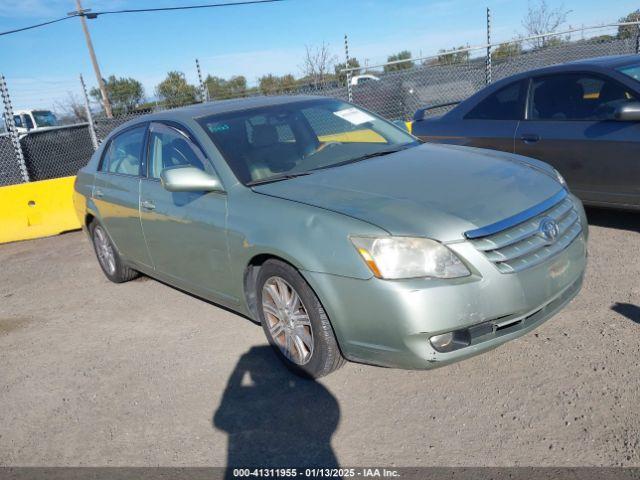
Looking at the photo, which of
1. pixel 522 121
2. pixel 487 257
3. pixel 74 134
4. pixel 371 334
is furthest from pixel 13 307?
pixel 74 134

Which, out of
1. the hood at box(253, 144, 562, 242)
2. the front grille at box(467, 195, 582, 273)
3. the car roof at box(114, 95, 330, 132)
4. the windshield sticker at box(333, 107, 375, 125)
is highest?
the car roof at box(114, 95, 330, 132)

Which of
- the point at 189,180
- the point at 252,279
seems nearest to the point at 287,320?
the point at 252,279

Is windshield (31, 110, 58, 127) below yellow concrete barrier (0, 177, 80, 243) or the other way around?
the other way around

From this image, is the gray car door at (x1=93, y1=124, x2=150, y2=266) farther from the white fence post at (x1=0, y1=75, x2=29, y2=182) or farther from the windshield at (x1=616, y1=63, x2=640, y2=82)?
the white fence post at (x1=0, y1=75, x2=29, y2=182)

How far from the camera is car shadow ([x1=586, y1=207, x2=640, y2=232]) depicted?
5290 mm

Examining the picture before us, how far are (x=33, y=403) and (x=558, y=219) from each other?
337 centimetres

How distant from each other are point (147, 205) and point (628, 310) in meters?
3.44

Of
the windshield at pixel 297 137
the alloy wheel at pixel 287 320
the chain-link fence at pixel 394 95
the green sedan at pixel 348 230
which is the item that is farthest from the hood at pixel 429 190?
the chain-link fence at pixel 394 95

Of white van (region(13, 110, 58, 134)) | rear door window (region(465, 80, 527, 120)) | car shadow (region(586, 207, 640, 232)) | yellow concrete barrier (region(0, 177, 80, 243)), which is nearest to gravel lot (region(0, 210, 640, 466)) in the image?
car shadow (region(586, 207, 640, 232))

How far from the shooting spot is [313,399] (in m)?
3.15

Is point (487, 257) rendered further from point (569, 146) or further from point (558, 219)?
point (569, 146)

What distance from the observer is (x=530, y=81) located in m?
5.47

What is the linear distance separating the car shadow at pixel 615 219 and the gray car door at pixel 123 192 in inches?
168

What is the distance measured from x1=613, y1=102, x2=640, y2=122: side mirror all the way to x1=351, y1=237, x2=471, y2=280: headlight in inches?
112
